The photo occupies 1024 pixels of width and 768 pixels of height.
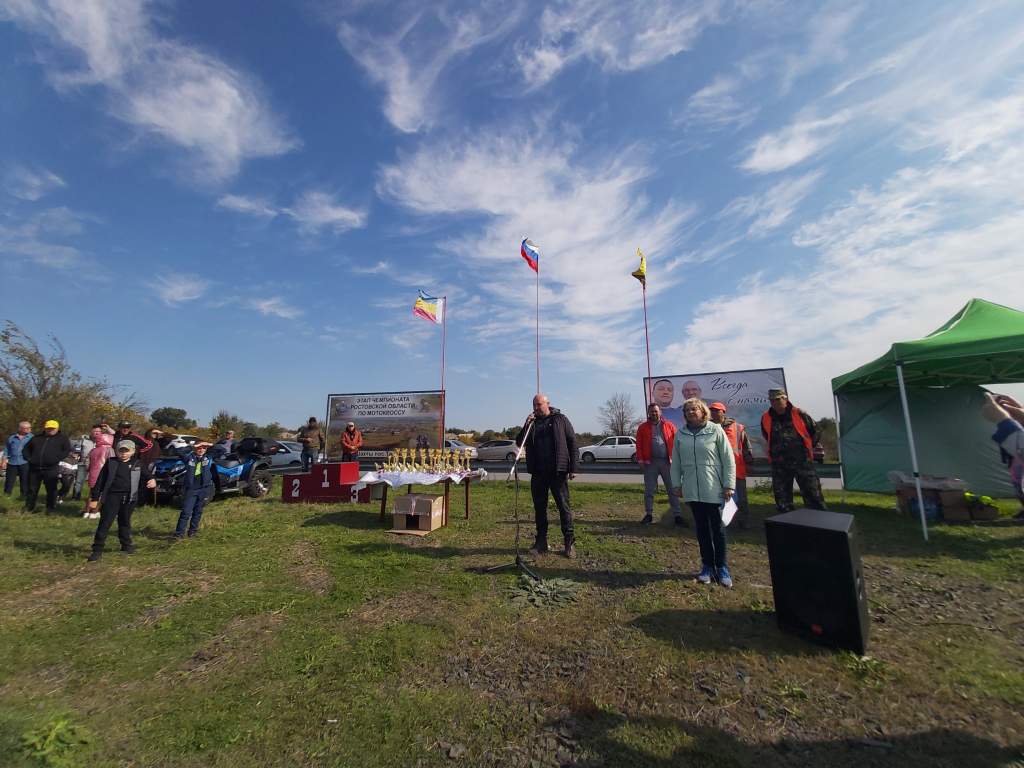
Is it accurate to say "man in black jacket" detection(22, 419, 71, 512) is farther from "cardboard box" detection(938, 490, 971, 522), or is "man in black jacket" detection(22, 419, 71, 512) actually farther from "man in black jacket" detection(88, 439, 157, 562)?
"cardboard box" detection(938, 490, 971, 522)

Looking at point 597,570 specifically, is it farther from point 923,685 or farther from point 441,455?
point 441,455

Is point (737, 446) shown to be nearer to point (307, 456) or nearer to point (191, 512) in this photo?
point (191, 512)

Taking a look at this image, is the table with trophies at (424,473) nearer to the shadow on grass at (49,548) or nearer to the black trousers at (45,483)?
the shadow on grass at (49,548)

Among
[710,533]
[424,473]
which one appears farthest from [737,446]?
[424,473]

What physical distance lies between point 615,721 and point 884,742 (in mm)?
1374

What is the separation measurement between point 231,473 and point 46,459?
10.1ft

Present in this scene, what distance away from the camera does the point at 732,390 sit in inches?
634

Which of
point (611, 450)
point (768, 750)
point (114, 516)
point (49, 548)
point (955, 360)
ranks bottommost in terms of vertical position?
point (768, 750)

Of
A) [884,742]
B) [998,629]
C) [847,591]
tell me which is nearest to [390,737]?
[884,742]

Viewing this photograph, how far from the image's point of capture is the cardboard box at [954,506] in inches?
282

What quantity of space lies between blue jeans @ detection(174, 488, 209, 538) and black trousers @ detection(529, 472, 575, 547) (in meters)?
5.36

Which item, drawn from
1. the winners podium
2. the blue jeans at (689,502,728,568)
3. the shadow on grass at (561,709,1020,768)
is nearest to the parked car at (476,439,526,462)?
the winners podium

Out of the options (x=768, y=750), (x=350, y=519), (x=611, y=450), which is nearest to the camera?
(x=768, y=750)

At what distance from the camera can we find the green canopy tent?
603cm
